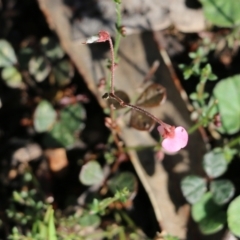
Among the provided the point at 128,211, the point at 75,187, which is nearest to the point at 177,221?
the point at 128,211

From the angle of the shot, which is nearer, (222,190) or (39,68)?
(222,190)

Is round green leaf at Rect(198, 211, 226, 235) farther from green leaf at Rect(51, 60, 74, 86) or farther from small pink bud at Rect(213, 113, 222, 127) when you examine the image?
green leaf at Rect(51, 60, 74, 86)

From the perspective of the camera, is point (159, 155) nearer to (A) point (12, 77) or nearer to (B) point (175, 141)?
(B) point (175, 141)

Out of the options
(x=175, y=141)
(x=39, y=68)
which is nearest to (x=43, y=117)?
(x=39, y=68)

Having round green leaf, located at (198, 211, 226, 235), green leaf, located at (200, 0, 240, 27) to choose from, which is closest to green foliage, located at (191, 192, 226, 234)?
round green leaf, located at (198, 211, 226, 235)

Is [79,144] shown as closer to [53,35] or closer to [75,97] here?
[75,97]

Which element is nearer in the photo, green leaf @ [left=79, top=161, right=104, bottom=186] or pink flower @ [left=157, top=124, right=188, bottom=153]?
pink flower @ [left=157, top=124, right=188, bottom=153]
